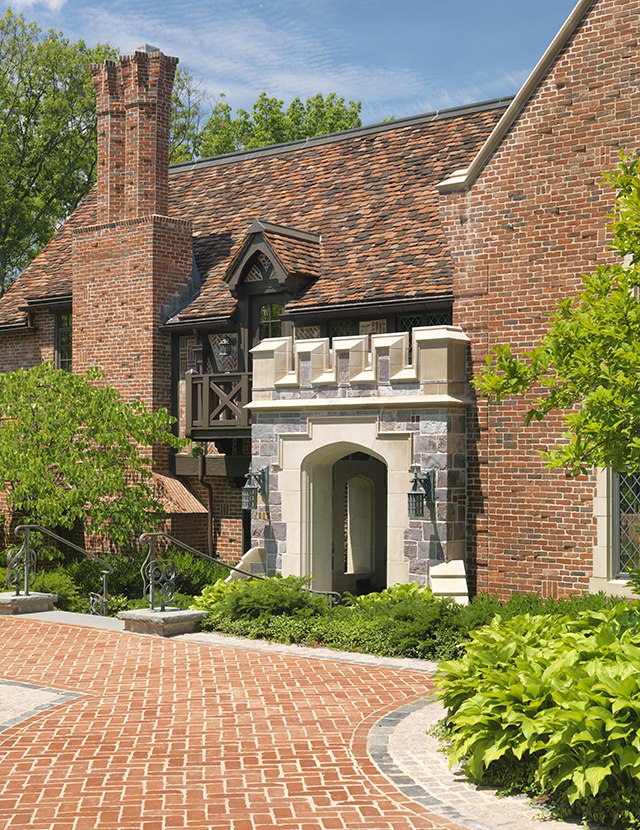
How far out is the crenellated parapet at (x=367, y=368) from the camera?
16.5 meters

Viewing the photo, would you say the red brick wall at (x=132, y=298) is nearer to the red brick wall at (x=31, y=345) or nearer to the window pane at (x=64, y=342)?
the window pane at (x=64, y=342)

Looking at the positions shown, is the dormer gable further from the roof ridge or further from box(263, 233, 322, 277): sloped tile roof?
the roof ridge

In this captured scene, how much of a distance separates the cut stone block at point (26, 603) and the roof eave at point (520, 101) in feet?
30.3

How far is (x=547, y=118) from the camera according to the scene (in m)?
16.2

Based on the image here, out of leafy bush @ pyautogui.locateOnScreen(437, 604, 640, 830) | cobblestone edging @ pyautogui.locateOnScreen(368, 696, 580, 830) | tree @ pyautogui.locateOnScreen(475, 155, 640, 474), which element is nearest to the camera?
leafy bush @ pyautogui.locateOnScreen(437, 604, 640, 830)

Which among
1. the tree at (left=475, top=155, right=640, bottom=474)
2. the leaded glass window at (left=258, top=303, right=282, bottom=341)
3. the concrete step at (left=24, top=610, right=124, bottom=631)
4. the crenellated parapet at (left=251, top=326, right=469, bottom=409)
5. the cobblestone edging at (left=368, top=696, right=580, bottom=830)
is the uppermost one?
the leaded glass window at (left=258, top=303, right=282, bottom=341)

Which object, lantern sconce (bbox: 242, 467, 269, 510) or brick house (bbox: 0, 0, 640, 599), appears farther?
lantern sconce (bbox: 242, 467, 269, 510)

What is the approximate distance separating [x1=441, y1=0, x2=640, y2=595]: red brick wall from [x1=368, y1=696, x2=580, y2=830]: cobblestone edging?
234 inches

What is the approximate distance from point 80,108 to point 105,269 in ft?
59.1

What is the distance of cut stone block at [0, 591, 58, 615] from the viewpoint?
679 inches

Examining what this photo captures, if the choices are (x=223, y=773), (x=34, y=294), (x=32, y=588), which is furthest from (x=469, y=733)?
(x=34, y=294)

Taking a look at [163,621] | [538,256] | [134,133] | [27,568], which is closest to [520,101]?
[538,256]

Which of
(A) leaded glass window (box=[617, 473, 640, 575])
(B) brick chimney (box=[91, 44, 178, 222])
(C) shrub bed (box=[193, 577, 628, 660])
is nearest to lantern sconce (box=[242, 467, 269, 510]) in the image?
(C) shrub bed (box=[193, 577, 628, 660])

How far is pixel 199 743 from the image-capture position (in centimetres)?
950
